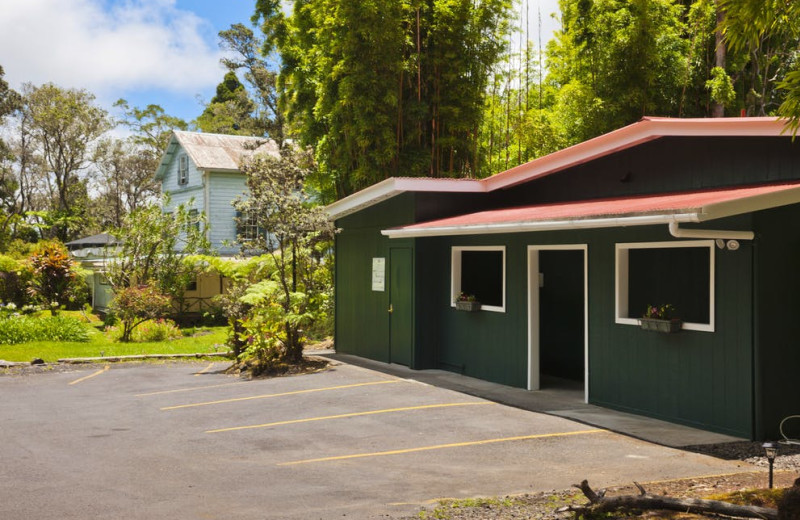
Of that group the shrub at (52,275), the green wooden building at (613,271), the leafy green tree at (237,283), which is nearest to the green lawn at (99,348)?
the leafy green tree at (237,283)

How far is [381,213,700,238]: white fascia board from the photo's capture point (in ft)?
27.1

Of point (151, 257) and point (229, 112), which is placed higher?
point (229, 112)

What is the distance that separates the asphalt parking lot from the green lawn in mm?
4424

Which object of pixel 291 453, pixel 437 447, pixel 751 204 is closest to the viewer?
pixel 751 204

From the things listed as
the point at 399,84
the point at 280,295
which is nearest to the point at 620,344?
the point at 280,295

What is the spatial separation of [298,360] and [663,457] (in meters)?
8.25

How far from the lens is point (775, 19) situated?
6.77 m

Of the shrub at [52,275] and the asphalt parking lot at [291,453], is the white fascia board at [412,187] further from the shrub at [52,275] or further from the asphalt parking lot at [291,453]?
the shrub at [52,275]

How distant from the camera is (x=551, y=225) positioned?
10.2m

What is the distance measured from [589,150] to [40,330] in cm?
1394

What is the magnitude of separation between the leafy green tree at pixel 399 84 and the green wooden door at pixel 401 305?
527cm

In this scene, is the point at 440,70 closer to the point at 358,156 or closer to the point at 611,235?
the point at 358,156

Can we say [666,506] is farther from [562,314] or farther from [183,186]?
[183,186]

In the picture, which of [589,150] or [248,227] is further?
[248,227]
